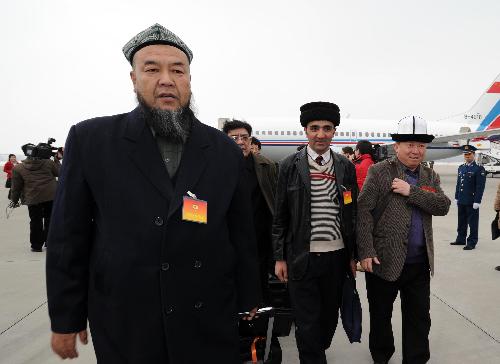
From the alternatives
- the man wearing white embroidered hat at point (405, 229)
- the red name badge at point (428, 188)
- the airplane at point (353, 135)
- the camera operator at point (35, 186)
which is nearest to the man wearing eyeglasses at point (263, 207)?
the man wearing white embroidered hat at point (405, 229)

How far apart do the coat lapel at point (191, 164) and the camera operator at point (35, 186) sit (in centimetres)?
600

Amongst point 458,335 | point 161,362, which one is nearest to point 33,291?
point 161,362

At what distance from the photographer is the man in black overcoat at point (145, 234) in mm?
1321

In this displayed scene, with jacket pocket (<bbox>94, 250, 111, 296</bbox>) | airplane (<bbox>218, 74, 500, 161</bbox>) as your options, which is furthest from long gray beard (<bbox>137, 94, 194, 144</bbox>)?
airplane (<bbox>218, 74, 500, 161</bbox>)

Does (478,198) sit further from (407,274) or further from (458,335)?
(407,274)

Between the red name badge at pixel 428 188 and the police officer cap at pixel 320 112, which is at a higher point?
the police officer cap at pixel 320 112

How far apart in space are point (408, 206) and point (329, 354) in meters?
1.42

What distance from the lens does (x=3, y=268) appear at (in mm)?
5391

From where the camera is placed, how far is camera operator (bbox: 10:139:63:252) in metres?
6.44

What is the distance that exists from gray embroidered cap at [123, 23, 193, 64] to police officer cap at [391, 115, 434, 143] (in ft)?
5.67

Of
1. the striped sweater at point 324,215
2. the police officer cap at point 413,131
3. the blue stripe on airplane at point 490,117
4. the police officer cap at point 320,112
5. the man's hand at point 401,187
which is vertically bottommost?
the striped sweater at point 324,215

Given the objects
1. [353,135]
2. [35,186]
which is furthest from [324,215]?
[353,135]

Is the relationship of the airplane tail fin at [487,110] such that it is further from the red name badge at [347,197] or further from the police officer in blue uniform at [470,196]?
the red name badge at [347,197]

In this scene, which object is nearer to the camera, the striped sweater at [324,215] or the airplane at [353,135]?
the striped sweater at [324,215]
